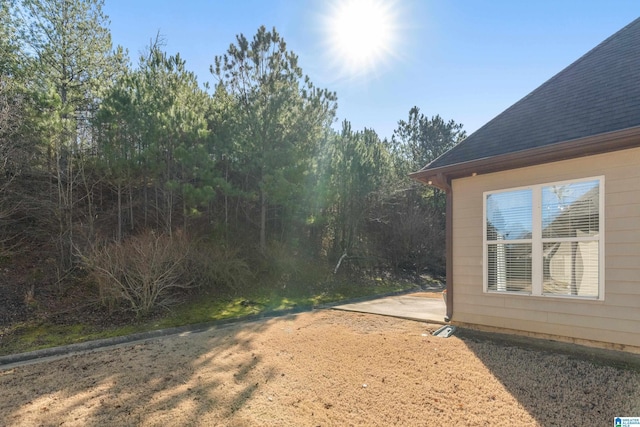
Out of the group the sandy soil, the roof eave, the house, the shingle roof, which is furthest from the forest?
the shingle roof

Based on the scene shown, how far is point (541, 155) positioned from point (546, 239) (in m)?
1.20

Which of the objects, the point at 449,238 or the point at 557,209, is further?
the point at 449,238

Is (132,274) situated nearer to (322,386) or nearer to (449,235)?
(322,386)

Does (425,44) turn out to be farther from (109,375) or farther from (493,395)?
(109,375)

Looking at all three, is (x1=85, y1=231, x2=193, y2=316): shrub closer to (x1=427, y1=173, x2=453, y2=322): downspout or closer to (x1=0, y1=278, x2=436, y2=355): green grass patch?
(x1=0, y1=278, x2=436, y2=355): green grass patch

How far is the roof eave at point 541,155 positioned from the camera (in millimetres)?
3959

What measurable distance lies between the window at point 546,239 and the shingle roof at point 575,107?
2.44 feet

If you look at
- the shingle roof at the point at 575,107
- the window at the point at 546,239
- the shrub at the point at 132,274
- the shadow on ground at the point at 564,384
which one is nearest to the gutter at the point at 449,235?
the shingle roof at the point at 575,107

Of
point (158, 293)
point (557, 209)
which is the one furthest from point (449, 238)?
point (158, 293)

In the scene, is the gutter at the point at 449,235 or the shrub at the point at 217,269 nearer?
the gutter at the point at 449,235

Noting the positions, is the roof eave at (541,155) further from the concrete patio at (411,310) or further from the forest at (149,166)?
the forest at (149,166)

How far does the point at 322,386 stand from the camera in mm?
3543

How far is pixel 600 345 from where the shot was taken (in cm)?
409

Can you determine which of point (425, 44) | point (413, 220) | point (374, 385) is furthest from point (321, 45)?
point (413, 220)
